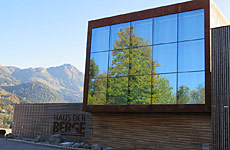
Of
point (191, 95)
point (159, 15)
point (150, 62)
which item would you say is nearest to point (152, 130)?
point (191, 95)

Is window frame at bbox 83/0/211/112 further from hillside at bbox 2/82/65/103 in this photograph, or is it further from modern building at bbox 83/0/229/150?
hillside at bbox 2/82/65/103

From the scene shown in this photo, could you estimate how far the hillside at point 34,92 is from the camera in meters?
140

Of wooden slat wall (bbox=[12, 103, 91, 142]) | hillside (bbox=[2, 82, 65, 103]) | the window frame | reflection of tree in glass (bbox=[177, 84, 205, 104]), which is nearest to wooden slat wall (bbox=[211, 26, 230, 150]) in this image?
the window frame

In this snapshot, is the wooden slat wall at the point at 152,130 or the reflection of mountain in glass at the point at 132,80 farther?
the reflection of mountain in glass at the point at 132,80

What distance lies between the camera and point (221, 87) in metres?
17.4

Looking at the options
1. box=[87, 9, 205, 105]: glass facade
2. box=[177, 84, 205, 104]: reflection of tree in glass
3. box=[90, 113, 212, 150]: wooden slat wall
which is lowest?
box=[90, 113, 212, 150]: wooden slat wall

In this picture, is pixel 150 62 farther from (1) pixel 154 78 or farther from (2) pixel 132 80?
(2) pixel 132 80

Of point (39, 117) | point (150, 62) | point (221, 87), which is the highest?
point (150, 62)

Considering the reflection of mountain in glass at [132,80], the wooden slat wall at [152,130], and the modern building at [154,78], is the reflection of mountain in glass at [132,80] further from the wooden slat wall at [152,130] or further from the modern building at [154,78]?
the wooden slat wall at [152,130]

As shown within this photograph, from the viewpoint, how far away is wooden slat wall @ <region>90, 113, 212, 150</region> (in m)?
18.4

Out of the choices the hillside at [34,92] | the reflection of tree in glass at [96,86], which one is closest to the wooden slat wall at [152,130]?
the reflection of tree in glass at [96,86]

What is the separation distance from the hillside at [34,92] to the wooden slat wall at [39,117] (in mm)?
107033

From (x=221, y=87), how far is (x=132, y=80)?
636cm

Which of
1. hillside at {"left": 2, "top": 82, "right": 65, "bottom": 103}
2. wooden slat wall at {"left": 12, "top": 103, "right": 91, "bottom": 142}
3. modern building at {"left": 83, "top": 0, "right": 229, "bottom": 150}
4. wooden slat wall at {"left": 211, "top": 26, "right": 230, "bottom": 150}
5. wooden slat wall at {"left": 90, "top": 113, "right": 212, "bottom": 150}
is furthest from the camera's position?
hillside at {"left": 2, "top": 82, "right": 65, "bottom": 103}
